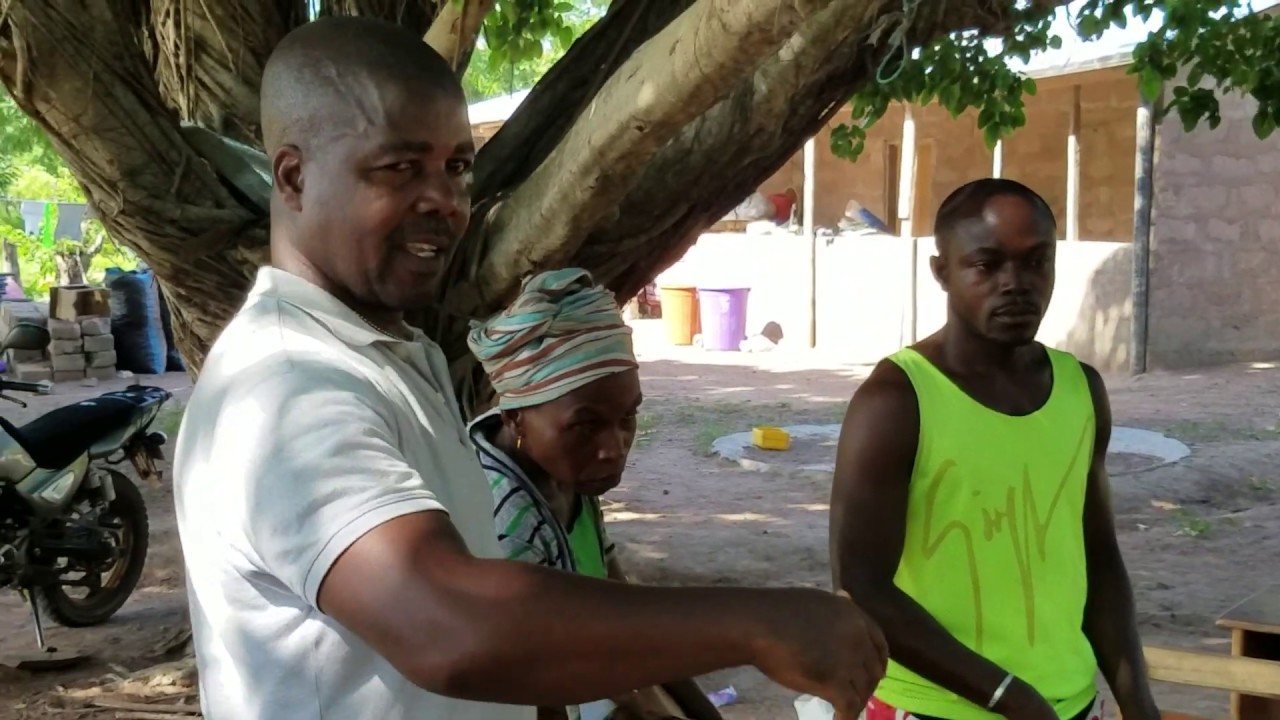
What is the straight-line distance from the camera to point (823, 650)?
1.07 meters

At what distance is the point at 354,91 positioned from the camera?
4.26ft

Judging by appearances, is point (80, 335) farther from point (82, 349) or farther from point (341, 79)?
point (341, 79)

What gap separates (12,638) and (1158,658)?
5126mm

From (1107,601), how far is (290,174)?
1.88 metres

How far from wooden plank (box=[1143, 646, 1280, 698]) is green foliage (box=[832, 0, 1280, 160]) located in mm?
1854

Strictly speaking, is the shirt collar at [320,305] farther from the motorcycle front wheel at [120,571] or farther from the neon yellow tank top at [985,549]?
the motorcycle front wheel at [120,571]

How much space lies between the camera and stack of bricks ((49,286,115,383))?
1402cm

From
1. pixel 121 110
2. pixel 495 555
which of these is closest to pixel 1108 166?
pixel 121 110

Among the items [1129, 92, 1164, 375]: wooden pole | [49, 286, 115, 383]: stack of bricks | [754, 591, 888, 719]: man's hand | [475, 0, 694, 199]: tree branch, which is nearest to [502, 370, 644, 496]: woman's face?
[754, 591, 888, 719]: man's hand

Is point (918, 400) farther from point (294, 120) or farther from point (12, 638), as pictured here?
point (12, 638)

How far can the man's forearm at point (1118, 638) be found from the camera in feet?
8.12

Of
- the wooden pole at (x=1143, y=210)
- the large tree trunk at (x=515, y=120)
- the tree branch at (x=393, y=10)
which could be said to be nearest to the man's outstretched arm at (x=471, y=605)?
the large tree trunk at (x=515, y=120)

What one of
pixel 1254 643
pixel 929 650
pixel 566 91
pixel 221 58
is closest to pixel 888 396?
pixel 929 650

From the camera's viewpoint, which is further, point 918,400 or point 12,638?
point 12,638
